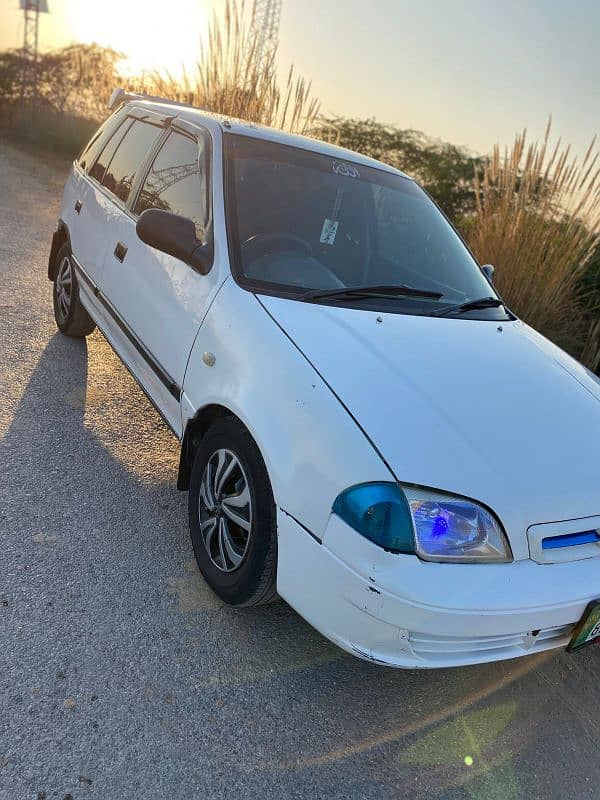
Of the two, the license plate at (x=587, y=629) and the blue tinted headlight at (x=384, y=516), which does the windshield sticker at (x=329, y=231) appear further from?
the license plate at (x=587, y=629)

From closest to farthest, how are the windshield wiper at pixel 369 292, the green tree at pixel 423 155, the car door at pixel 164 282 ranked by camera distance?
the windshield wiper at pixel 369 292 → the car door at pixel 164 282 → the green tree at pixel 423 155

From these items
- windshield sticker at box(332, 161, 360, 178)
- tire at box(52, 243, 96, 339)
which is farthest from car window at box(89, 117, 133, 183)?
windshield sticker at box(332, 161, 360, 178)

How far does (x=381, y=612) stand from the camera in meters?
1.79

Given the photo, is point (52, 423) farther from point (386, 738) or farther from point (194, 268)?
point (386, 738)

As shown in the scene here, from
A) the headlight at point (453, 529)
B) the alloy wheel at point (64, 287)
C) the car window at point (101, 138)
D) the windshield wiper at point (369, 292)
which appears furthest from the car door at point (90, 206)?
the headlight at point (453, 529)

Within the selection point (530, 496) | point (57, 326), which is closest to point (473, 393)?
point (530, 496)

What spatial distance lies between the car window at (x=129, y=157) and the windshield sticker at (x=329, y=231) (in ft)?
3.69

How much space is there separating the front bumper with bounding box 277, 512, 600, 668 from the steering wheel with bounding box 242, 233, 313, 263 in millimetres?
1185

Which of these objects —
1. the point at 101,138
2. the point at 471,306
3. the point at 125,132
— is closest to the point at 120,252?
the point at 125,132

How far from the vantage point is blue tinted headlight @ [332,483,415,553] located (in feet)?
5.82

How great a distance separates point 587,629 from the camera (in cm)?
198

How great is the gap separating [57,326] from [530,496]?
3767 millimetres

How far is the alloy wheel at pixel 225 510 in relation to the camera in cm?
226

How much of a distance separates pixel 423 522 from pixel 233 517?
79 centimetres
